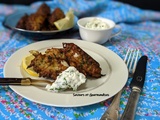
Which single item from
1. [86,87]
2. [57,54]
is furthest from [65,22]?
[86,87]

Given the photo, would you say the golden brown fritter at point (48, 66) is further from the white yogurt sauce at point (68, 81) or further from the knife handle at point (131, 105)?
the knife handle at point (131, 105)

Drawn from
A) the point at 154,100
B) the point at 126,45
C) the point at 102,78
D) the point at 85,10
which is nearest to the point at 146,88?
the point at 154,100

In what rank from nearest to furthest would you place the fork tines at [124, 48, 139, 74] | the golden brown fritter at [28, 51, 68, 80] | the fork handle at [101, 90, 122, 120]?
the fork handle at [101, 90, 122, 120]
the golden brown fritter at [28, 51, 68, 80]
the fork tines at [124, 48, 139, 74]

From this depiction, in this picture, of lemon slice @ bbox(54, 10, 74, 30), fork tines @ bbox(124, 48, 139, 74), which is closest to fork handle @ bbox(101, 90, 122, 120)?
fork tines @ bbox(124, 48, 139, 74)

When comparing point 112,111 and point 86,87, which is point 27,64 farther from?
point 112,111

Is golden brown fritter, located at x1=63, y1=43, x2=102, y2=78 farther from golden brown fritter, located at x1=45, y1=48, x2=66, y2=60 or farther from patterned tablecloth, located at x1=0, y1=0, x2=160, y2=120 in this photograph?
patterned tablecloth, located at x1=0, y1=0, x2=160, y2=120

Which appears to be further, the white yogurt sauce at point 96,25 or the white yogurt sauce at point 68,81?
the white yogurt sauce at point 96,25

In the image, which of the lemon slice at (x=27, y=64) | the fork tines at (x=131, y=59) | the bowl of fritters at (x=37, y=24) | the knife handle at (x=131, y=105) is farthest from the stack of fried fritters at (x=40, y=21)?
the knife handle at (x=131, y=105)
